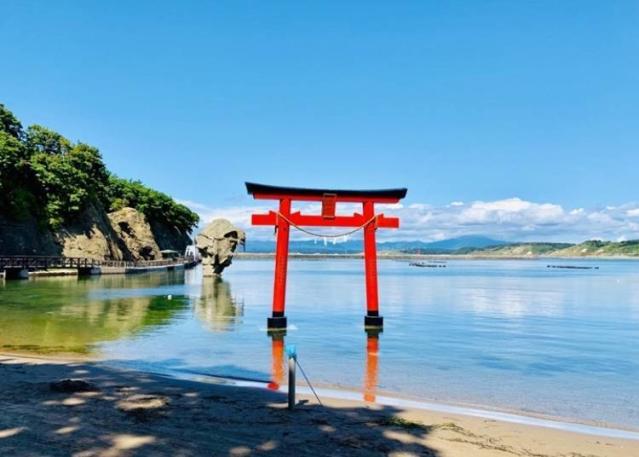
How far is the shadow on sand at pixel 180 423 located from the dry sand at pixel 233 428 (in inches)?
0.5

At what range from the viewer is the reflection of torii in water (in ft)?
34.9

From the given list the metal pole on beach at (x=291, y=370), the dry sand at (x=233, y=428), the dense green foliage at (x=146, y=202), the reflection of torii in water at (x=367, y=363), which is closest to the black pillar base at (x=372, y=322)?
the reflection of torii in water at (x=367, y=363)

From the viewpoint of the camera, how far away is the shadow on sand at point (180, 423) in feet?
19.7

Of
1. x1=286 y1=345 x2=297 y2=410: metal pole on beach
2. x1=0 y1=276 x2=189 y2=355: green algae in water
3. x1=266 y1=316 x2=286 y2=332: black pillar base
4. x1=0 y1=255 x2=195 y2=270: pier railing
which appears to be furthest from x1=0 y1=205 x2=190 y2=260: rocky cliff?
x1=286 y1=345 x2=297 y2=410: metal pole on beach

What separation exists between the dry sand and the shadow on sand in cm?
1

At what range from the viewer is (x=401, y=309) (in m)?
29.0

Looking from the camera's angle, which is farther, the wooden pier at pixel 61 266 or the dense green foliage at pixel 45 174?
the dense green foliage at pixel 45 174

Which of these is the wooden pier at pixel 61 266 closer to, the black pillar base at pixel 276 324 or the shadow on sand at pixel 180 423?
the black pillar base at pixel 276 324

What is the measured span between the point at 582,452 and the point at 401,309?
2240 centimetres

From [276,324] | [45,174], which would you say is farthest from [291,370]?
[45,174]

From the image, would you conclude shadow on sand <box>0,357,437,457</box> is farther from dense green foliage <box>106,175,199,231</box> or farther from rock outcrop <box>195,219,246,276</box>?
dense green foliage <box>106,175,199,231</box>

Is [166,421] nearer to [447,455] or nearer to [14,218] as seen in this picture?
[447,455]

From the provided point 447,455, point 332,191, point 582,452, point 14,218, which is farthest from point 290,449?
point 14,218

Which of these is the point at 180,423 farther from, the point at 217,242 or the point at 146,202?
the point at 146,202
